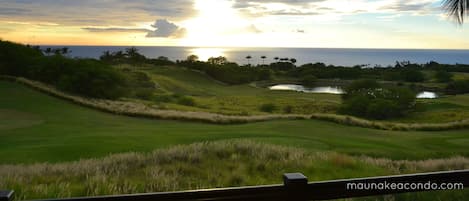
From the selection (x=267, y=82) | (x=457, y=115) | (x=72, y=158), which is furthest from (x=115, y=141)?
(x=267, y=82)

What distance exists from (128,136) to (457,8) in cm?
1318

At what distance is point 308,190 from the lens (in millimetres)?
2490

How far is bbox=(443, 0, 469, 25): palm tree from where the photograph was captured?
524 cm

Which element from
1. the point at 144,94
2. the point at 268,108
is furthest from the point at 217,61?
the point at 268,108

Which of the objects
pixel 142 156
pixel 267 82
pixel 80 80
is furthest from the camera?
pixel 267 82

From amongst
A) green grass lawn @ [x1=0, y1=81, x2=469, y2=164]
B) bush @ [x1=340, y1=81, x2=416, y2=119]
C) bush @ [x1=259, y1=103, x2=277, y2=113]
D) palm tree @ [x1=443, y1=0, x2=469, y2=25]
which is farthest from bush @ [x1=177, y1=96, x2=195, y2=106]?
palm tree @ [x1=443, y1=0, x2=469, y2=25]

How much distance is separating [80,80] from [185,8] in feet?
33.9

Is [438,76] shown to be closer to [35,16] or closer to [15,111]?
[35,16]

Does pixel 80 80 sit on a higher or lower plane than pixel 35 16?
lower

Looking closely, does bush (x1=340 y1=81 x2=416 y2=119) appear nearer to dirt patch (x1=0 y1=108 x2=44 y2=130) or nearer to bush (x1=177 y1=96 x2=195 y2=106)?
bush (x1=177 y1=96 x2=195 y2=106)

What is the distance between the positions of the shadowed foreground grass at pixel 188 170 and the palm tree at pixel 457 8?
11.9 feet

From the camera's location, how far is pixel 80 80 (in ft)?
119

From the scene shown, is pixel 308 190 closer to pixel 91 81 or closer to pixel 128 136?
pixel 128 136

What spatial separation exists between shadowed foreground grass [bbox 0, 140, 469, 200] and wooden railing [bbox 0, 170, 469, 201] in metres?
3.44
